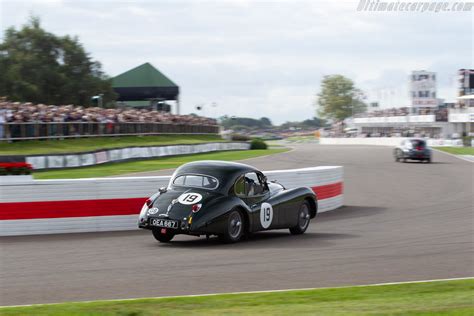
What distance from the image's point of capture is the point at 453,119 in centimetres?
9931

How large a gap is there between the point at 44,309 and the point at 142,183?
7555mm

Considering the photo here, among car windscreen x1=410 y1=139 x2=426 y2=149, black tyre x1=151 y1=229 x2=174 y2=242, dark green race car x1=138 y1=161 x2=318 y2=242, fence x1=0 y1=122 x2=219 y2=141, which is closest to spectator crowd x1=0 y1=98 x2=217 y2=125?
fence x1=0 y1=122 x2=219 y2=141

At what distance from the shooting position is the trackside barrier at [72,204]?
13648mm

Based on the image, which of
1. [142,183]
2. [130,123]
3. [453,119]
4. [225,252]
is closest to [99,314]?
[225,252]

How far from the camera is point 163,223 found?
12039 millimetres

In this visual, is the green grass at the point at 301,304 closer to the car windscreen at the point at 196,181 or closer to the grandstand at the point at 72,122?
the car windscreen at the point at 196,181

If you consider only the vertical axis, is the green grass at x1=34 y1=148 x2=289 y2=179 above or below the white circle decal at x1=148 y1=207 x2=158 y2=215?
below

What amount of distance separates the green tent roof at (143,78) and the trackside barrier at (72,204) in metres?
45.8

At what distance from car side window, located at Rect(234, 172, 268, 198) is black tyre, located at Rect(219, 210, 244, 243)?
0.41 m

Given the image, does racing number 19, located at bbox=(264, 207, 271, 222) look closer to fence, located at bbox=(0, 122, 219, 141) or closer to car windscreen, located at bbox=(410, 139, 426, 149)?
fence, located at bbox=(0, 122, 219, 141)

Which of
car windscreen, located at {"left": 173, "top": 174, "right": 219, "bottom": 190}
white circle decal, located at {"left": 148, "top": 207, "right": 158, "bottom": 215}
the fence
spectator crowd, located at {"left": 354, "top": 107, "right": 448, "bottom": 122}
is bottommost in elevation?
white circle decal, located at {"left": 148, "top": 207, "right": 158, "bottom": 215}

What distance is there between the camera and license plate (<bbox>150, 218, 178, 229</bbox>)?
11945 mm

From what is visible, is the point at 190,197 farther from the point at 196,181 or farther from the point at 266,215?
the point at 266,215

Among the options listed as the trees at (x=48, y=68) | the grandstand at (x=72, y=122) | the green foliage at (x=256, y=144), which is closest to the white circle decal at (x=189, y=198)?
the grandstand at (x=72, y=122)
